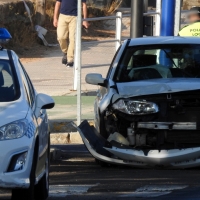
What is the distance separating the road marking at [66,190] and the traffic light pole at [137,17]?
17.6 ft

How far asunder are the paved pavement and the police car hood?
811 centimetres

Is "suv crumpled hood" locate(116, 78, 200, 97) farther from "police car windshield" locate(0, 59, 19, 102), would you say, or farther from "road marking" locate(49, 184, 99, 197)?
"police car windshield" locate(0, 59, 19, 102)

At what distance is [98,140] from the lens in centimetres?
931

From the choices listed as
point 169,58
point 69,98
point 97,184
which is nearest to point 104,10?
point 69,98

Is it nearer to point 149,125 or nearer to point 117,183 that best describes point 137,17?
point 149,125

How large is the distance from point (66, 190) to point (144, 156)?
3.73 ft

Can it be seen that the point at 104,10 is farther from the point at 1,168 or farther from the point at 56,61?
the point at 1,168

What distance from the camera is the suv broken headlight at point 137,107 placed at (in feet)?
29.7

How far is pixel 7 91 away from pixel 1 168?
106 centimetres

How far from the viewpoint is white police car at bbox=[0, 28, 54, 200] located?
6.57 metres

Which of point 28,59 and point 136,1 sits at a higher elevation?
point 136,1

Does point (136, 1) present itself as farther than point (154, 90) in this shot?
Yes

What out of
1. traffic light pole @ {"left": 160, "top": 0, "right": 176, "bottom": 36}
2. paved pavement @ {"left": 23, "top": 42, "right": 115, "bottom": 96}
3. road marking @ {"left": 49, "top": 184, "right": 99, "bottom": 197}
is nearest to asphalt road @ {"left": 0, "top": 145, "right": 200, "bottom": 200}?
road marking @ {"left": 49, "top": 184, "right": 99, "bottom": 197}

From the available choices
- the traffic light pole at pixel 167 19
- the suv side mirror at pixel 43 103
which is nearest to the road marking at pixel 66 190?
the suv side mirror at pixel 43 103
